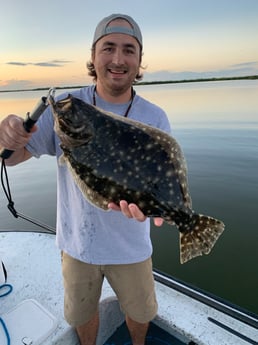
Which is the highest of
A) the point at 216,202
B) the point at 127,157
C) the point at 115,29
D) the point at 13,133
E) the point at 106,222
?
the point at 115,29

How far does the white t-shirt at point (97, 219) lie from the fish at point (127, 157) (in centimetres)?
44

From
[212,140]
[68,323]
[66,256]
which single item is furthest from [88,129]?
[212,140]

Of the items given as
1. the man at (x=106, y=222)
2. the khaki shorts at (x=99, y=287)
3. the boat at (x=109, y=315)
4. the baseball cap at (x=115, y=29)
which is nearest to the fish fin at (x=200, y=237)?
the man at (x=106, y=222)

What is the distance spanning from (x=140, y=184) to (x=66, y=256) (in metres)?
1.19

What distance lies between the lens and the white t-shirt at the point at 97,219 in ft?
8.64

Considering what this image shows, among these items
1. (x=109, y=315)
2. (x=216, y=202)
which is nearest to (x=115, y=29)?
(x=109, y=315)

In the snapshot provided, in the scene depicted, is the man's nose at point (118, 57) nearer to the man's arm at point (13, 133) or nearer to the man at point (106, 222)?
the man at point (106, 222)

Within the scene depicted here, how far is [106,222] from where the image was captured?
8.74 ft

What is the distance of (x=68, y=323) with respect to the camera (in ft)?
10.1

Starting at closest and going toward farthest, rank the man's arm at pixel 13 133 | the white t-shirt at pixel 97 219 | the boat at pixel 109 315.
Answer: the man's arm at pixel 13 133, the white t-shirt at pixel 97 219, the boat at pixel 109 315

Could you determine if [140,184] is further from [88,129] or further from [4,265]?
[4,265]

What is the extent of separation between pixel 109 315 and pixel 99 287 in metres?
0.84

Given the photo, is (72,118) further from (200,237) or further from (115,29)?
(200,237)

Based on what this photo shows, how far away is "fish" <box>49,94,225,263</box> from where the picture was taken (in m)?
2.15
